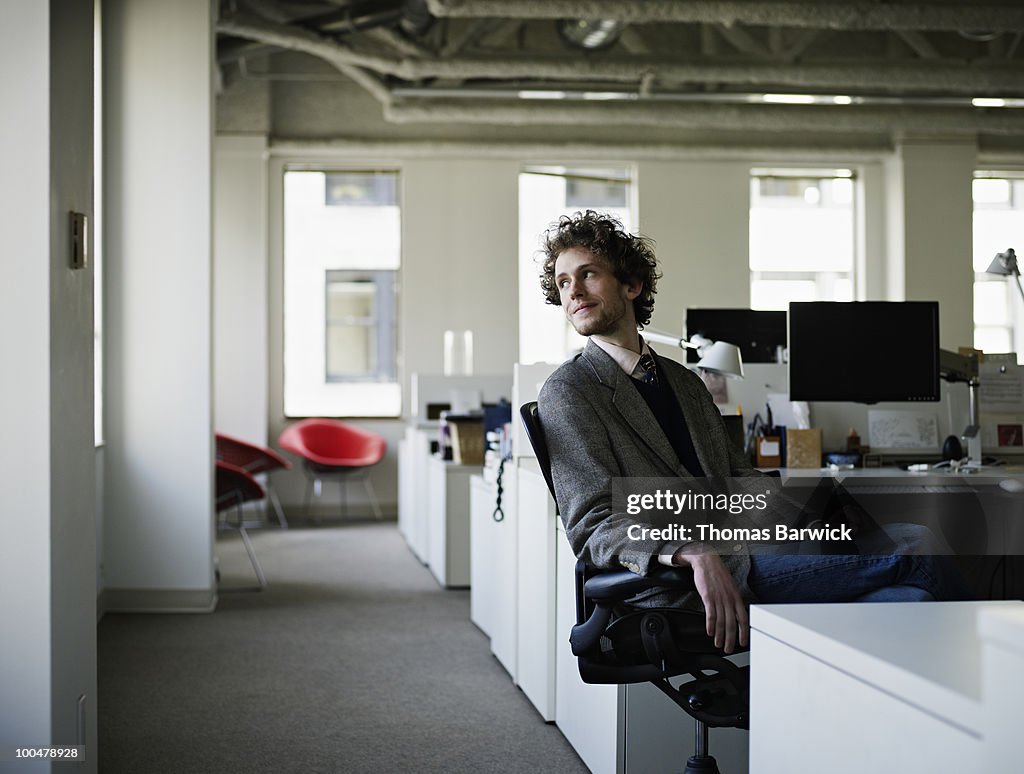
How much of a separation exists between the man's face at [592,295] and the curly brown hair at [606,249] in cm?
2

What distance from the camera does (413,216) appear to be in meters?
10.1

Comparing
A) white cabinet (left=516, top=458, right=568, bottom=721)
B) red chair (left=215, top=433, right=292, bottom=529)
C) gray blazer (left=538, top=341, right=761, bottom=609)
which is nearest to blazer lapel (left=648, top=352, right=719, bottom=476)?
gray blazer (left=538, top=341, right=761, bottom=609)

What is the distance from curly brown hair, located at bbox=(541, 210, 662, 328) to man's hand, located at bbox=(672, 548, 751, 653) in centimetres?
79

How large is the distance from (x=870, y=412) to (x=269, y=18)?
5.41 meters

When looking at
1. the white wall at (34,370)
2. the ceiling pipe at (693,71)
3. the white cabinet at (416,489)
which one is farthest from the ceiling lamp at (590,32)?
the white wall at (34,370)

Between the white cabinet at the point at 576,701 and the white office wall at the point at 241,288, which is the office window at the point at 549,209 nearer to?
the white office wall at the point at 241,288

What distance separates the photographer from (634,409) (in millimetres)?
2504

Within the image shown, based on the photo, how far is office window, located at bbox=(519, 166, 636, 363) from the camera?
409 inches

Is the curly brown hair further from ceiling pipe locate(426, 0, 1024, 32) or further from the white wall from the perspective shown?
ceiling pipe locate(426, 0, 1024, 32)

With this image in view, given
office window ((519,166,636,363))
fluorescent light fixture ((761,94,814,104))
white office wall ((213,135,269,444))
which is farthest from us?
office window ((519,166,636,363))

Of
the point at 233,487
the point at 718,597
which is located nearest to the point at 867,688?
the point at 718,597

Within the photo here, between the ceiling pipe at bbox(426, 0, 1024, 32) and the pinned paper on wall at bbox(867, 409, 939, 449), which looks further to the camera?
the ceiling pipe at bbox(426, 0, 1024, 32)

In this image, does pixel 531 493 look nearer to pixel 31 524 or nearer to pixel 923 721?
pixel 31 524

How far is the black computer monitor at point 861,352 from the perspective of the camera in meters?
4.12
